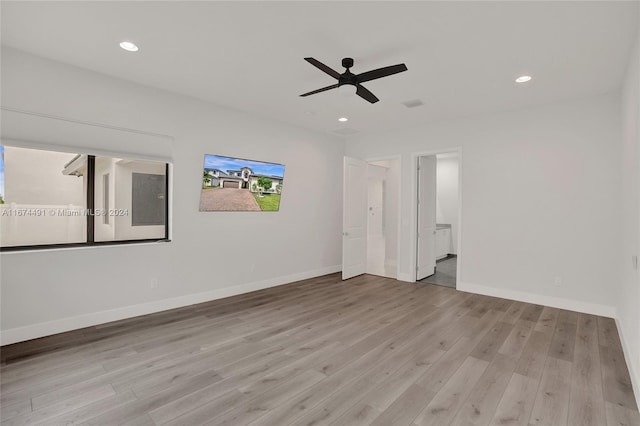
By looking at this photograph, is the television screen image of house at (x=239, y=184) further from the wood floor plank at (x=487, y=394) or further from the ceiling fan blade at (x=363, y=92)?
the wood floor plank at (x=487, y=394)

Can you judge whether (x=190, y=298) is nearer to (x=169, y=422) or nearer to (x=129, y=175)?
(x=129, y=175)

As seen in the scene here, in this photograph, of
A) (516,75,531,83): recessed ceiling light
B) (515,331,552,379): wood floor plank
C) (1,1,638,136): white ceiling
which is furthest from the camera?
(516,75,531,83): recessed ceiling light

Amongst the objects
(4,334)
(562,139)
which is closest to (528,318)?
(562,139)

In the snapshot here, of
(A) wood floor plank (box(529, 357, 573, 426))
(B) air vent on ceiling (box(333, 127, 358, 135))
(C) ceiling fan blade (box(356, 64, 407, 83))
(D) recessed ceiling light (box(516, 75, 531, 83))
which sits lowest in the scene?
(A) wood floor plank (box(529, 357, 573, 426))

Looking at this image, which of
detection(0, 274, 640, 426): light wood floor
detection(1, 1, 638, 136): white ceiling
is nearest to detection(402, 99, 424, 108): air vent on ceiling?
detection(1, 1, 638, 136): white ceiling

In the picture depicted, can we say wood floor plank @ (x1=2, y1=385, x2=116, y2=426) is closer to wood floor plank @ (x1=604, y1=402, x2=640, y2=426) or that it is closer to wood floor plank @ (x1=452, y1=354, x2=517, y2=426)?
wood floor plank @ (x1=452, y1=354, x2=517, y2=426)

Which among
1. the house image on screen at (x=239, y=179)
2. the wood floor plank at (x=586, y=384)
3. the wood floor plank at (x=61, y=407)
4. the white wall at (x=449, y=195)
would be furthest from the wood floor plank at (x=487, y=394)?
the white wall at (x=449, y=195)

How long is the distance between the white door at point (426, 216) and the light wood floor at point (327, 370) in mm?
2004

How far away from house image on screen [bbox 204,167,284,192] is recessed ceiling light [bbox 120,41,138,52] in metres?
1.83

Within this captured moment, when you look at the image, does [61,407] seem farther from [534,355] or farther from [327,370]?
[534,355]

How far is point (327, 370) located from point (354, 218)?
395cm

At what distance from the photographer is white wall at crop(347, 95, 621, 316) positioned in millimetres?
4211

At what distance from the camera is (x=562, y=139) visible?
4.50 m

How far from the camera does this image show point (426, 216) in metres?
6.45
